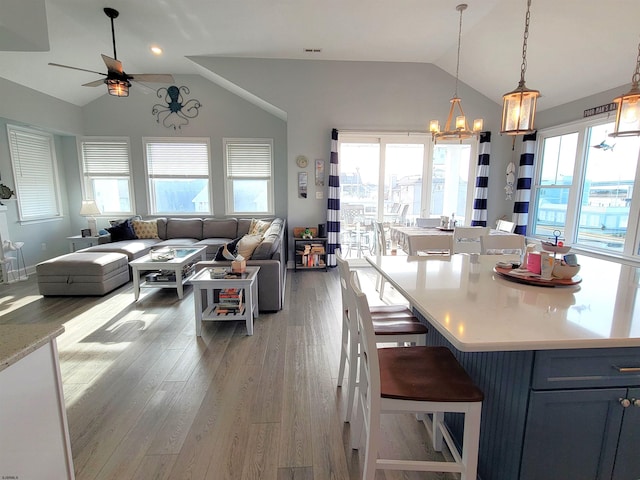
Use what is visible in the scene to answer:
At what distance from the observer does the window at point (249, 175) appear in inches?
235

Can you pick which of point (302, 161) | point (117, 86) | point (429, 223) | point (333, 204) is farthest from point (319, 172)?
point (117, 86)

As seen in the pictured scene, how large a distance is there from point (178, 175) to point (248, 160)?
1.38m

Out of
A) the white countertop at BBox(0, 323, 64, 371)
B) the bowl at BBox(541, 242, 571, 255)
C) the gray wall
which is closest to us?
the white countertop at BBox(0, 323, 64, 371)

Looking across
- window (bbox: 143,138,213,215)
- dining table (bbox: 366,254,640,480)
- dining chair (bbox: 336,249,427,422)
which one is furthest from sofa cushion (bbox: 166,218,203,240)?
dining table (bbox: 366,254,640,480)

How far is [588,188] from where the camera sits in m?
4.23

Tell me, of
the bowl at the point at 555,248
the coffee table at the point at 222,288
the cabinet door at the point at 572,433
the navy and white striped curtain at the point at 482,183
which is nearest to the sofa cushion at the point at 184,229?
the coffee table at the point at 222,288

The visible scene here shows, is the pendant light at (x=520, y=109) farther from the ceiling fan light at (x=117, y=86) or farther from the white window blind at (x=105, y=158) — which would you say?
the white window blind at (x=105, y=158)

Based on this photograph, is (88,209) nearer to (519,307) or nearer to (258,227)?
(258,227)

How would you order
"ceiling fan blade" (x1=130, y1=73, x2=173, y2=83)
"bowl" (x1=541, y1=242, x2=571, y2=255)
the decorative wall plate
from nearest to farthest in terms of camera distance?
"bowl" (x1=541, y1=242, x2=571, y2=255), "ceiling fan blade" (x1=130, y1=73, x2=173, y2=83), the decorative wall plate

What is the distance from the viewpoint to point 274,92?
496 centimetres

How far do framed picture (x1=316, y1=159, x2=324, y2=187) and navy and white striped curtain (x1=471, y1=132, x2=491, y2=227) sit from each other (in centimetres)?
268

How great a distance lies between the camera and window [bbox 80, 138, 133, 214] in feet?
19.0

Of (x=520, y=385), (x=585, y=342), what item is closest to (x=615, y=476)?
(x=520, y=385)

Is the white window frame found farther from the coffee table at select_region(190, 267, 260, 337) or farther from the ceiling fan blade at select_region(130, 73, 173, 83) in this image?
the coffee table at select_region(190, 267, 260, 337)
